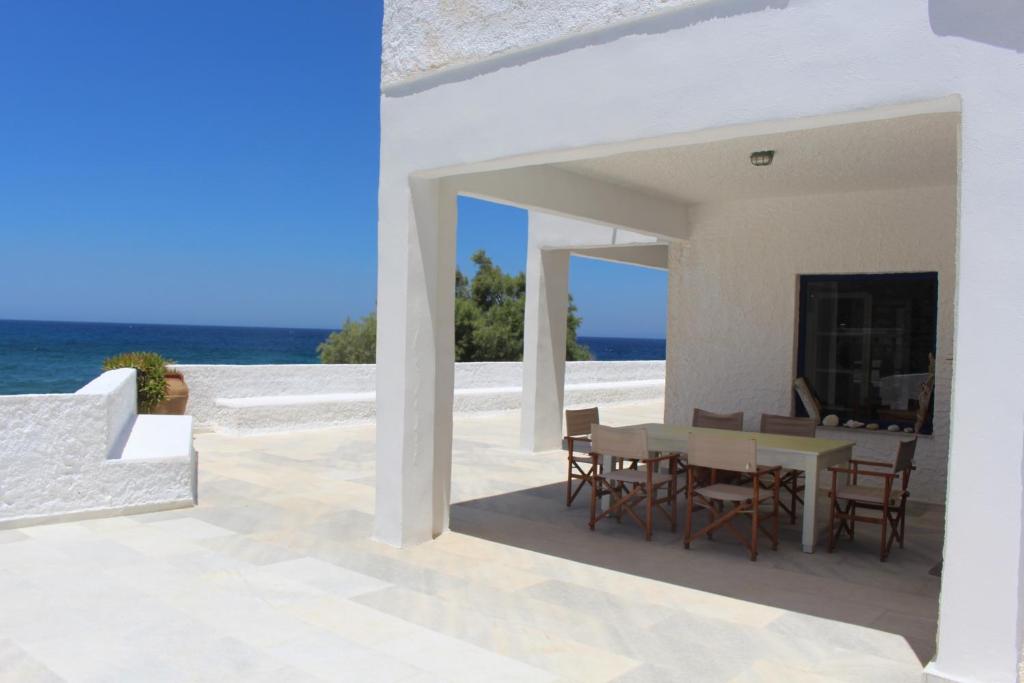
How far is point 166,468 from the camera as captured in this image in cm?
692

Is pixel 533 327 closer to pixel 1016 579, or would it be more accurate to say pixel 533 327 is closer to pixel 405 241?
pixel 405 241

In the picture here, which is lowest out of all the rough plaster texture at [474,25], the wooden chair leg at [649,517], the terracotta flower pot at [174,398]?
the wooden chair leg at [649,517]

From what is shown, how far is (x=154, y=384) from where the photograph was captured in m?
10.9

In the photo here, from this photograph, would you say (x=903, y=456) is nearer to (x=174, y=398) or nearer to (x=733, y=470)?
(x=733, y=470)

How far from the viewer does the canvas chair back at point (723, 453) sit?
227 inches

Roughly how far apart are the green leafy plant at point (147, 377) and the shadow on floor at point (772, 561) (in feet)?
18.4

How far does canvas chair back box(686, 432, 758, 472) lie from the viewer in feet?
18.9

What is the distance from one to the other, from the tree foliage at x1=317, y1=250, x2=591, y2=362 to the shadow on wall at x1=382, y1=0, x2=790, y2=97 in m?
19.6

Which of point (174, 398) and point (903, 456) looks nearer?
point (903, 456)

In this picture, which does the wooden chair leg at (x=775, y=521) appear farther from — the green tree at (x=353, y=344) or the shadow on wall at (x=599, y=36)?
the green tree at (x=353, y=344)

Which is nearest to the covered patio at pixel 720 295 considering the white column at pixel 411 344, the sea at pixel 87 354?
the white column at pixel 411 344

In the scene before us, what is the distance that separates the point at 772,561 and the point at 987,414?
2.81m

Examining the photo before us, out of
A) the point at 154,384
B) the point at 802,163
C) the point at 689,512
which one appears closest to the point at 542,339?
the point at 802,163

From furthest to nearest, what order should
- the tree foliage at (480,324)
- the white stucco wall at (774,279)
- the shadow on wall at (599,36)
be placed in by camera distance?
the tree foliage at (480,324) → the white stucco wall at (774,279) → the shadow on wall at (599,36)
